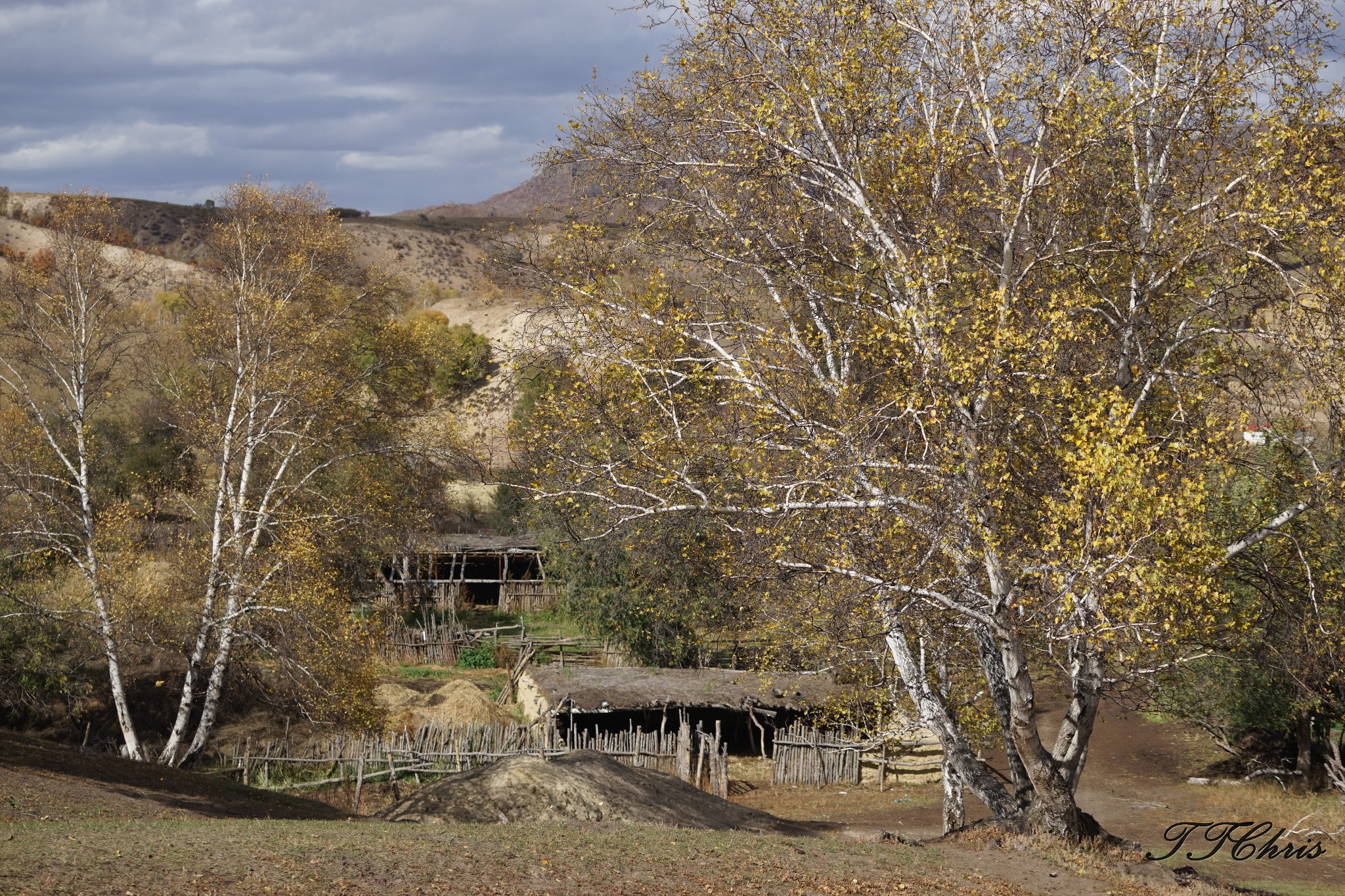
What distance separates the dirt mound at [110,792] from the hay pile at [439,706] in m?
8.69

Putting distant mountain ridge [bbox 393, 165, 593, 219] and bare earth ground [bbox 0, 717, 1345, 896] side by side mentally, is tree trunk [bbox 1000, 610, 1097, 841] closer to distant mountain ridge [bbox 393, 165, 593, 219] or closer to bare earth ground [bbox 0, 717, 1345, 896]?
bare earth ground [bbox 0, 717, 1345, 896]

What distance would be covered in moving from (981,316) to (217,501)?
1500 cm

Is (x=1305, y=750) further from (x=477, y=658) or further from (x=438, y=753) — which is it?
(x=477, y=658)

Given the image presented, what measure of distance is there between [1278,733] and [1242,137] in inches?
800

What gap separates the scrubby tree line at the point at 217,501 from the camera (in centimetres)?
1973

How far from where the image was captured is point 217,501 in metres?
20.5

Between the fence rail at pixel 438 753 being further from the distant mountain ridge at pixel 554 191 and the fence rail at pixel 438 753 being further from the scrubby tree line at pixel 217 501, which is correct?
the distant mountain ridge at pixel 554 191

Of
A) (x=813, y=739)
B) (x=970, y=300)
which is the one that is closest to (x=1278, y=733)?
(x=813, y=739)

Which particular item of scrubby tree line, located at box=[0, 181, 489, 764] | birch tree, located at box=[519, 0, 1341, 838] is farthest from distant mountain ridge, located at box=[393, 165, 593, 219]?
scrubby tree line, located at box=[0, 181, 489, 764]

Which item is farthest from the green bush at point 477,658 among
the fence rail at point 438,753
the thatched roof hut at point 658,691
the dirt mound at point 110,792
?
the dirt mound at point 110,792

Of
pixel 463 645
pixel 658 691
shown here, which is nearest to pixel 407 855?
pixel 658 691

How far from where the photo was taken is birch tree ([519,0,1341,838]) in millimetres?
10828

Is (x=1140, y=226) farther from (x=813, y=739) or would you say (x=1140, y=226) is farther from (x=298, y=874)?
(x=813, y=739)

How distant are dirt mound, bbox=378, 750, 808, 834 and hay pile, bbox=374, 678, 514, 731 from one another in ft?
37.0
